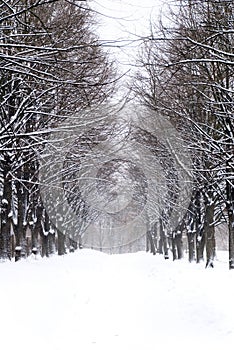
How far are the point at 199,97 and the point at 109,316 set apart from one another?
25.4 ft

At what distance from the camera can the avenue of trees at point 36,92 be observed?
11.0 m

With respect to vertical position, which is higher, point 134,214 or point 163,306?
point 134,214

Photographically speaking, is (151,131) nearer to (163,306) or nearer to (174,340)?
(163,306)

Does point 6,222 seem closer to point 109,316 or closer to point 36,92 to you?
point 36,92

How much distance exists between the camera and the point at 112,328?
31.7 feet

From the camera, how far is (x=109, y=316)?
36.1ft

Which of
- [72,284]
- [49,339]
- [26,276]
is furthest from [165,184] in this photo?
[49,339]

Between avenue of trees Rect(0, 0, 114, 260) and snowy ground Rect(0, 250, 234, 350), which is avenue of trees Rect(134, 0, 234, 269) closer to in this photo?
avenue of trees Rect(0, 0, 114, 260)

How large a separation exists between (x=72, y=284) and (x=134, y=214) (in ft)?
150

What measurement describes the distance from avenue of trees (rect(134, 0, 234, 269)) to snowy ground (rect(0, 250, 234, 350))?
3198 millimetres

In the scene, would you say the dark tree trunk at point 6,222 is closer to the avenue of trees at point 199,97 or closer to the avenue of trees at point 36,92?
the avenue of trees at point 36,92

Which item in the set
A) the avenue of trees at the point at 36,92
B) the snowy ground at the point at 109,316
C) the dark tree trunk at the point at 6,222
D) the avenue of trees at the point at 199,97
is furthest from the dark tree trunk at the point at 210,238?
the dark tree trunk at the point at 6,222

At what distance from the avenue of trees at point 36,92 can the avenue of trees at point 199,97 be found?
1851mm

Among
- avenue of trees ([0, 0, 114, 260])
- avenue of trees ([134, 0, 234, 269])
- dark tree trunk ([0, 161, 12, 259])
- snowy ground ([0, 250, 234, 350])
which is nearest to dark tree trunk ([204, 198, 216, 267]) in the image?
avenue of trees ([134, 0, 234, 269])
